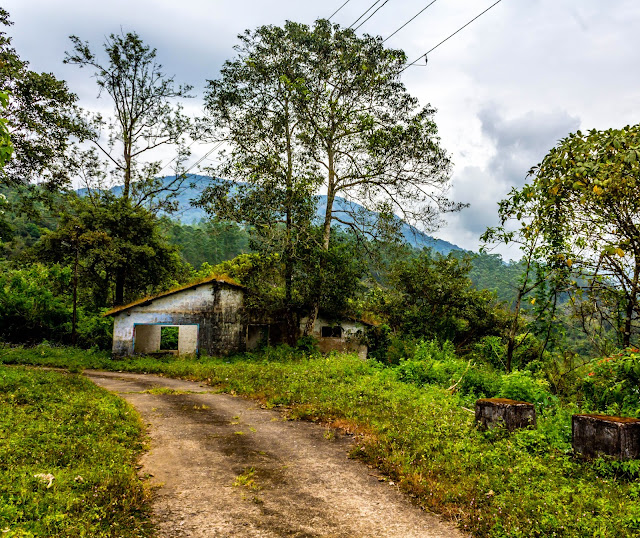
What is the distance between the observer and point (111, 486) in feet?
16.0

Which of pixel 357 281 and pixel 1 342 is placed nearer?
pixel 357 281

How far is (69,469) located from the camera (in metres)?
5.25

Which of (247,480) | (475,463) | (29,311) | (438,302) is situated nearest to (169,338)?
(29,311)

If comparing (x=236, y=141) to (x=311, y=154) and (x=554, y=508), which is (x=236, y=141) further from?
(x=554, y=508)

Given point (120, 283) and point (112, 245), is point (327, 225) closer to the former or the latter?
point (112, 245)

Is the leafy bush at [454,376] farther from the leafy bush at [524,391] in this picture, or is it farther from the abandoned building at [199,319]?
the abandoned building at [199,319]

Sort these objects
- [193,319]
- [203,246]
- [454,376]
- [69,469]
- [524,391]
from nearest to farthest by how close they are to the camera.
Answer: [69,469]
[524,391]
[454,376]
[193,319]
[203,246]

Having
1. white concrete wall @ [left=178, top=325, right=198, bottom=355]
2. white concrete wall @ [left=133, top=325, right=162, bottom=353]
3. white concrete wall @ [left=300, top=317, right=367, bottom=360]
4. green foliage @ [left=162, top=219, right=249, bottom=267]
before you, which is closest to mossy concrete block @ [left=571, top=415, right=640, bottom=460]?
white concrete wall @ [left=300, top=317, right=367, bottom=360]

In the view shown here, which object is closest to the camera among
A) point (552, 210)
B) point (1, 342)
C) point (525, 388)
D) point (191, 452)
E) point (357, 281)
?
point (191, 452)

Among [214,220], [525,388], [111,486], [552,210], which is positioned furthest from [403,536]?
[214,220]

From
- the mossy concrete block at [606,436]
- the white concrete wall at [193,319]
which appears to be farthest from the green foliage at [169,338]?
the mossy concrete block at [606,436]

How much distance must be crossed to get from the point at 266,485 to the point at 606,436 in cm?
Result: 420

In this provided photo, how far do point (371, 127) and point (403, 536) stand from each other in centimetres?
1793

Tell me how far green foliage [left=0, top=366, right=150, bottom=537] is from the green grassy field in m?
3.12
